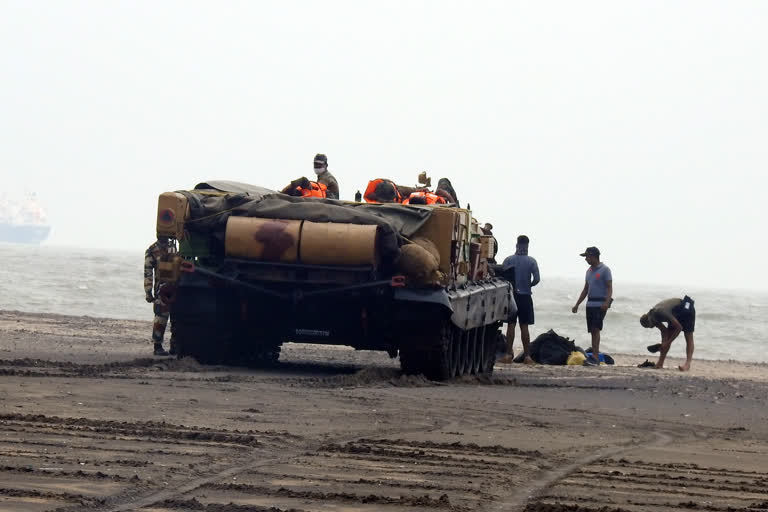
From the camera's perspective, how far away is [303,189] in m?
15.0

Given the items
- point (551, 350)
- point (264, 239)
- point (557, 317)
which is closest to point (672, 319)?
point (551, 350)

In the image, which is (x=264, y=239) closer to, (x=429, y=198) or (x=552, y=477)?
(x=429, y=198)

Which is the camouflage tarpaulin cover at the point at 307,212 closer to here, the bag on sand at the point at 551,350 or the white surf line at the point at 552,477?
the white surf line at the point at 552,477

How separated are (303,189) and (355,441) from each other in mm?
6842

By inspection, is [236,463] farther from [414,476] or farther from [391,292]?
[391,292]

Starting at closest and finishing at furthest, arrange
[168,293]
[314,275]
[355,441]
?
[355,441], [314,275], [168,293]

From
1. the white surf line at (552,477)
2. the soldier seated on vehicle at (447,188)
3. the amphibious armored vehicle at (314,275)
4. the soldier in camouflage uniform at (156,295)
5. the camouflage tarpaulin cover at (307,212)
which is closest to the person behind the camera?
the white surf line at (552,477)

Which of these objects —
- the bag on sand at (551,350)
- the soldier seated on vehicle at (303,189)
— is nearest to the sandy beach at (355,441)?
the soldier seated on vehicle at (303,189)

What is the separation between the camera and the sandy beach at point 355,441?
6355 mm

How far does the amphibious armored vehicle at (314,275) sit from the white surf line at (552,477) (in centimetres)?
399

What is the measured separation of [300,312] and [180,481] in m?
7.43

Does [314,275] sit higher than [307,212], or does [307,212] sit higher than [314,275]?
[307,212]

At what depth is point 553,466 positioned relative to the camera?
7.73m

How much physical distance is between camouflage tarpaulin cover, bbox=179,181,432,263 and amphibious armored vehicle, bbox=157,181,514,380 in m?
0.01
